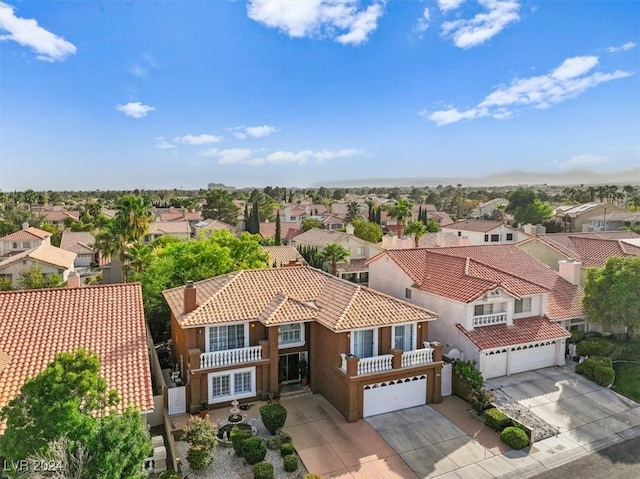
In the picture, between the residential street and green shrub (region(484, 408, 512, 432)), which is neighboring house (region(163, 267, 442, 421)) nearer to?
green shrub (region(484, 408, 512, 432))

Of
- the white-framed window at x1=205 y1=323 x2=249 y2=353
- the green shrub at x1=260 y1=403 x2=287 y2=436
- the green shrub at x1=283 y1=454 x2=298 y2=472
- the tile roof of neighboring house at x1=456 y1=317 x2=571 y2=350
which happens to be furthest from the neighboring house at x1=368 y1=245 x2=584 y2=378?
the white-framed window at x1=205 y1=323 x2=249 y2=353

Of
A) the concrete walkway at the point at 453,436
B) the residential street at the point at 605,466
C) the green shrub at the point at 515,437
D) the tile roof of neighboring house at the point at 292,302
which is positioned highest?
the tile roof of neighboring house at the point at 292,302

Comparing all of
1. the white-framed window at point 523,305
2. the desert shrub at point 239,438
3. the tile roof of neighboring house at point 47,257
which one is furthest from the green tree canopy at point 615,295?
the tile roof of neighboring house at point 47,257

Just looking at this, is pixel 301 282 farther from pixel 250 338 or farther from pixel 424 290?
pixel 424 290

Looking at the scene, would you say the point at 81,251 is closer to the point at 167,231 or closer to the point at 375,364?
the point at 167,231

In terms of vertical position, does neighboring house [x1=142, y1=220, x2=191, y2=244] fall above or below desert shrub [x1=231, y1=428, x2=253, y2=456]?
above

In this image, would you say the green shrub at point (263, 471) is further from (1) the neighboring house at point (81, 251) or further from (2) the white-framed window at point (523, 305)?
(1) the neighboring house at point (81, 251)
